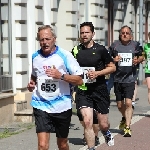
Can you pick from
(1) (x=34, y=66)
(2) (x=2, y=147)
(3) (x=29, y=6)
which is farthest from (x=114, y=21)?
(1) (x=34, y=66)

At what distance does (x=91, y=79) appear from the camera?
953 cm

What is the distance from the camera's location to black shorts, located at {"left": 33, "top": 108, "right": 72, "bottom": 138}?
7941mm

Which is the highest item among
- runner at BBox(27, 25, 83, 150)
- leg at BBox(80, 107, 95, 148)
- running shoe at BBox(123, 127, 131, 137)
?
runner at BBox(27, 25, 83, 150)

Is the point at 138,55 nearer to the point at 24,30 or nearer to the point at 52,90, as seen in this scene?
the point at 24,30

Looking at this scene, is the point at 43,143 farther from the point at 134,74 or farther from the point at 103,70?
the point at 134,74

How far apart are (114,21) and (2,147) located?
16485mm

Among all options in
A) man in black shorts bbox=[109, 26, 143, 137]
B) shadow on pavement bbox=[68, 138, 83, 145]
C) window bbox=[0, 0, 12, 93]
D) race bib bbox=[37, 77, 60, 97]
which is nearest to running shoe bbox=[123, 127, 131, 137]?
man in black shorts bbox=[109, 26, 143, 137]

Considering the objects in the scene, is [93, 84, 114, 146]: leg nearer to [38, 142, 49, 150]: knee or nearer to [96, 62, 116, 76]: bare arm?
[96, 62, 116, 76]: bare arm

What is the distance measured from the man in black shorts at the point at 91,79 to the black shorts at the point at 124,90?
94.1 inches

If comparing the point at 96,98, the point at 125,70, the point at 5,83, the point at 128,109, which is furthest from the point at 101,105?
the point at 5,83

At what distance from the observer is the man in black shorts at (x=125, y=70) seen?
1223 centimetres

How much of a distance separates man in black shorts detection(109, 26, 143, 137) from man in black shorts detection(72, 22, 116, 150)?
2384 mm

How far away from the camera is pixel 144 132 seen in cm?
1256

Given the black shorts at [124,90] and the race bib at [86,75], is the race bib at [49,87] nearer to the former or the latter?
the race bib at [86,75]
